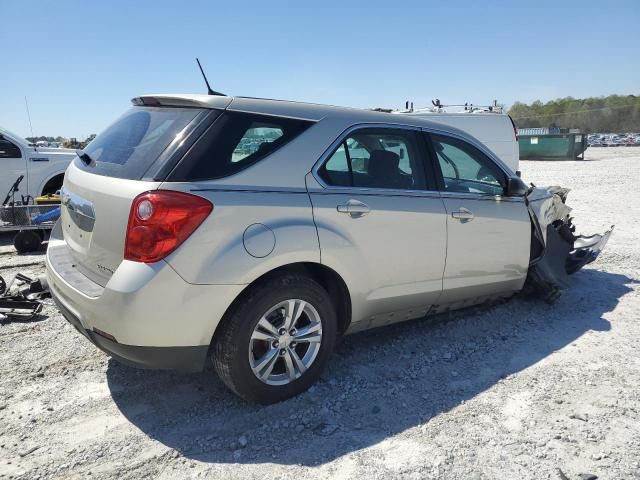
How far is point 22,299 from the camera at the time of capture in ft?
16.2

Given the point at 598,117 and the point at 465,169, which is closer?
the point at 465,169

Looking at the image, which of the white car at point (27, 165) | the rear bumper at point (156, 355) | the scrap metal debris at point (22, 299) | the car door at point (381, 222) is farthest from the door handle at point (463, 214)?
the white car at point (27, 165)

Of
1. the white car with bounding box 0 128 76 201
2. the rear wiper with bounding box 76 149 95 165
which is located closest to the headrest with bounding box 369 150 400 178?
the rear wiper with bounding box 76 149 95 165

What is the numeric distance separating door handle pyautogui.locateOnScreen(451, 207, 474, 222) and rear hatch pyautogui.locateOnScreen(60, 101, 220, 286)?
2038 millimetres

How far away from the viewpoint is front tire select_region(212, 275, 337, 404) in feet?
9.71

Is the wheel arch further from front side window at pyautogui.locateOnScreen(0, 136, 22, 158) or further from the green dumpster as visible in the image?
the green dumpster

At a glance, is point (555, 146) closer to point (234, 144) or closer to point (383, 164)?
point (383, 164)

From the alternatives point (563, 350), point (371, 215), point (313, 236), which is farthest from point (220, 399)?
point (563, 350)

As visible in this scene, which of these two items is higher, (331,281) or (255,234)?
(255,234)

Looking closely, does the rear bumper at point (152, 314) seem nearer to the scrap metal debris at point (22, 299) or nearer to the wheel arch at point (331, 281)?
the wheel arch at point (331, 281)

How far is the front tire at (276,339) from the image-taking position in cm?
296

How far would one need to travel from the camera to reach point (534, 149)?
33.6m

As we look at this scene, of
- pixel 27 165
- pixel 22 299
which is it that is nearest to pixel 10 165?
pixel 27 165

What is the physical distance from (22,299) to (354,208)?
3.58m
